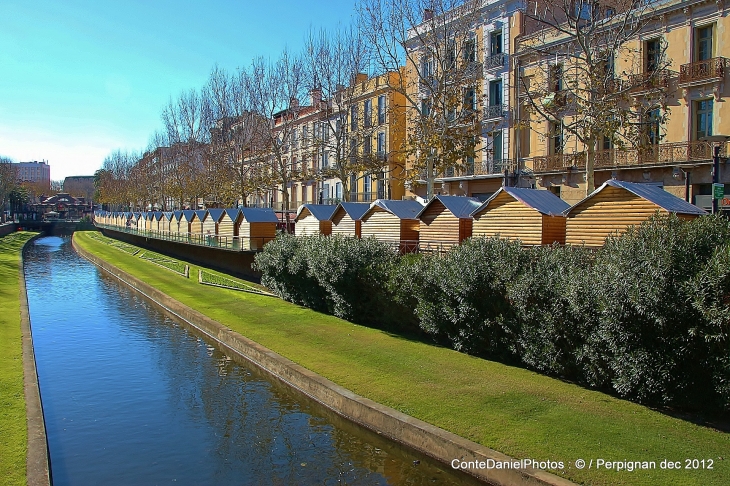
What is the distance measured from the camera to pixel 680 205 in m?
17.4

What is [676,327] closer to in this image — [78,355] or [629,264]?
[629,264]

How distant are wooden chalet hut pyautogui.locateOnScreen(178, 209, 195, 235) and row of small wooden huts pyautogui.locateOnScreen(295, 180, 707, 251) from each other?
28.8m

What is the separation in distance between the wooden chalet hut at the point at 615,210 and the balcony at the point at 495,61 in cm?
2381

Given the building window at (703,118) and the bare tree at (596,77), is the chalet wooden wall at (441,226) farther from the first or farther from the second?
the building window at (703,118)

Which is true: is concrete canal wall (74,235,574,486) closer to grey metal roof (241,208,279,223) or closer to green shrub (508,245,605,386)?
green shrub (508,245,605,386)

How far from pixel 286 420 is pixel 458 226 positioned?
42.3 feet

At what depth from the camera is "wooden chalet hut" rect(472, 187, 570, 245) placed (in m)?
20.4

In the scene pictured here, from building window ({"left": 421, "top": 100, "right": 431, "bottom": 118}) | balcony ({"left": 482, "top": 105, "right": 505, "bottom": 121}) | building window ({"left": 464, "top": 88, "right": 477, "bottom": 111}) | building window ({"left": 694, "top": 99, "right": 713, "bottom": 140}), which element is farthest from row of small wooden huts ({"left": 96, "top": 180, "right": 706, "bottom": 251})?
building window ({"left": 694, "top": 99, "right": 713, "bottom": 140})

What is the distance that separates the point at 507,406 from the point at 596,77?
12822 mm

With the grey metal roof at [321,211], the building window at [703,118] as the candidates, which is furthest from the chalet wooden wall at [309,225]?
the building window at [703,118]

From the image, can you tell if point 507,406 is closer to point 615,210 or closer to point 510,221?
point 615,210

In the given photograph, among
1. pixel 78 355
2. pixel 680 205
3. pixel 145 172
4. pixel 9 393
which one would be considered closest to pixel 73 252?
pixel 145 172

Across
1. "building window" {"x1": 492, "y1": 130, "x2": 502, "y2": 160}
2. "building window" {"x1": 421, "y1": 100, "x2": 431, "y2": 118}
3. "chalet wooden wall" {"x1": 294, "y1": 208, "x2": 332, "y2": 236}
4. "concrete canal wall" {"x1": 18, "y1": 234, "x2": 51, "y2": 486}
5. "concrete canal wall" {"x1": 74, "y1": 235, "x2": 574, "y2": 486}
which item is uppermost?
"building window" {"x1": 421, "y1": 100, "x2": 431, "y2": 118}

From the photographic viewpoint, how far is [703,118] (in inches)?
1225
